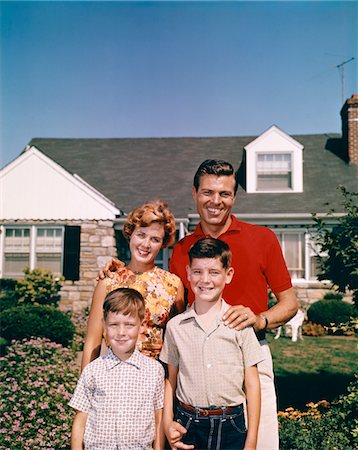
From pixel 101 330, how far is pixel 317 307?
1082cm

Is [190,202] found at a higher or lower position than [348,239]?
higher

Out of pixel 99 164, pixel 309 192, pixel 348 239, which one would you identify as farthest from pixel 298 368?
pixel 99 164

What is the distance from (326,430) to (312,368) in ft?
12.5

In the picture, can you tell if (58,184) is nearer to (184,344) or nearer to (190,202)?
(190,202)

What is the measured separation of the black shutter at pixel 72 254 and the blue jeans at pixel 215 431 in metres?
11.1

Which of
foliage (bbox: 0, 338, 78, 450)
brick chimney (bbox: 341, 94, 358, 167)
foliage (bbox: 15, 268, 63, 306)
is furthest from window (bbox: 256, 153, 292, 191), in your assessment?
foliage (bbox: 0, 338, 78, 450)

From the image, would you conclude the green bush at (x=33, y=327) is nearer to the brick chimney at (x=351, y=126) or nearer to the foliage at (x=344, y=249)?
the foliage at (x=344, y=249)

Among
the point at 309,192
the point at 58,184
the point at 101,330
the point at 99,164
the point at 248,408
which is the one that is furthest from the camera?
the point at 99,164

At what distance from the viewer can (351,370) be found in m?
8.04

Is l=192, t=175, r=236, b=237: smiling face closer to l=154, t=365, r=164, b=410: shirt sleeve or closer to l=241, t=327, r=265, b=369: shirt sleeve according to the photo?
l=241, t=327, r=265, b=369: shirt sleeve

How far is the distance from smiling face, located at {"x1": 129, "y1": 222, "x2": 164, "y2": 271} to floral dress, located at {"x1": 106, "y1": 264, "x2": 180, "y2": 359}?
0.19 ft

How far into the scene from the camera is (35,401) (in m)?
5.65

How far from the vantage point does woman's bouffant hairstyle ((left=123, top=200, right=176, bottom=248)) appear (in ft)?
9.93

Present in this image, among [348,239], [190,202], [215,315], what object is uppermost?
[190,202]
